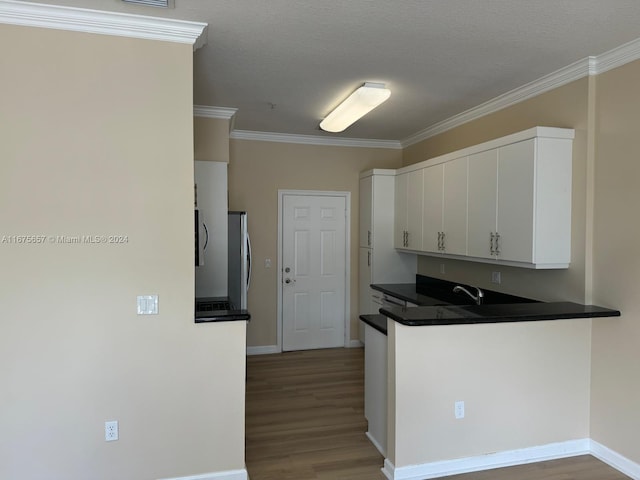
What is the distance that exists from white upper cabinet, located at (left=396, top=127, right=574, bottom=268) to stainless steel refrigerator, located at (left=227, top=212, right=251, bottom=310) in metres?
2.11

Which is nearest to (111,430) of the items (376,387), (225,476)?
(225,476)

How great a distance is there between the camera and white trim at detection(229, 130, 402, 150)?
532cm

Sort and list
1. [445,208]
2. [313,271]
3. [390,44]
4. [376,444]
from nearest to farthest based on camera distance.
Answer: [390,44], [376,444], [445,208], [313,271]

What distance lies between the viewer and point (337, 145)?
5688 mm

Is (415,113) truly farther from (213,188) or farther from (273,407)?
(273,407)

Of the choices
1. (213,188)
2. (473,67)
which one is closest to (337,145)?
(213,188)

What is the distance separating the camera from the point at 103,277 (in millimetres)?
2475

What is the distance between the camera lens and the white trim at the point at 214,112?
4199mm

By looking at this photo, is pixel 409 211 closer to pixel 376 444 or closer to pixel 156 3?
pixel 376 444

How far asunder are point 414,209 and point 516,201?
5.39ft

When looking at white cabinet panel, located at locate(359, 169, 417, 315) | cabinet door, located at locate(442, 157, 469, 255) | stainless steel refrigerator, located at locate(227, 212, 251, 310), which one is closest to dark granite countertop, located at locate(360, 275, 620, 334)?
cabinet door, located at locate(442, 157, 469, 255)

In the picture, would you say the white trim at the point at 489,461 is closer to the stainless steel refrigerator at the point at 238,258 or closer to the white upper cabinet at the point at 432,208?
the white upper cabinet at the point at 432,208

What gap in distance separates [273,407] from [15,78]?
3033 millimetres

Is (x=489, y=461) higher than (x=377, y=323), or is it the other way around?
(x=377, y=323)
